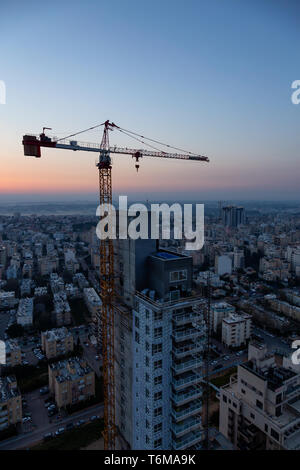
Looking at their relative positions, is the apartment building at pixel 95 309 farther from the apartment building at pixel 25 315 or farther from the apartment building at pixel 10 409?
the apartment building at pixel 10 409

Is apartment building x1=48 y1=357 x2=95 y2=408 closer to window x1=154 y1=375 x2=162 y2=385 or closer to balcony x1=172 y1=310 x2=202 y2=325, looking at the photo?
window x1=154 y1=375 x2=162 y2=385

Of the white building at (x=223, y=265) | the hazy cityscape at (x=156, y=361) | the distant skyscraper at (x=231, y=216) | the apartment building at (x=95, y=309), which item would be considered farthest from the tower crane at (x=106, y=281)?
the distant skyscraper at (x=231, y=216)

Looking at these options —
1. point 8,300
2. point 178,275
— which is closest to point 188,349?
point 178,275

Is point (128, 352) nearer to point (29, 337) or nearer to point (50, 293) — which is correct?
point (29, 337)

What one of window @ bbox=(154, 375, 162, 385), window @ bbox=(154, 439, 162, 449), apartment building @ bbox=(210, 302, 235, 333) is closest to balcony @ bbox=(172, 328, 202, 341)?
window @ bbox=(154, 375, 162, 385)

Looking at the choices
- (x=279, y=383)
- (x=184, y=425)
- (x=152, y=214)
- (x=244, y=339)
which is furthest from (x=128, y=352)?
(x=244, y=339)

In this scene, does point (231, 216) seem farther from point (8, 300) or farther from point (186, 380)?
point (186, 380)
